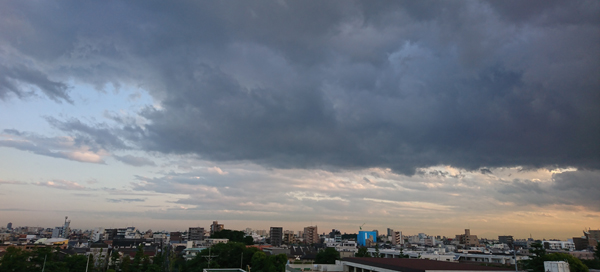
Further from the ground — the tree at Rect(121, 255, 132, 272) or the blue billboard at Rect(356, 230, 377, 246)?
the blue billboard at Rect(356, 230, 377, 246)

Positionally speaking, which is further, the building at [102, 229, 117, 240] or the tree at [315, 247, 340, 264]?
the building at [102, 229, 117, 240]

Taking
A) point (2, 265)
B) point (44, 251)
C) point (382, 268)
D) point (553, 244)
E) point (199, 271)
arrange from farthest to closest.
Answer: point (553, 244) → point (199, 271) → point (44, 251) → point (2, 265) → point (382, 268)

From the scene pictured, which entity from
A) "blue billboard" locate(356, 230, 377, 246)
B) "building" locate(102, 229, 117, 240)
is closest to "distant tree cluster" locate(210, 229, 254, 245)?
"blue billboard" locate(356, 230, 377, 246)

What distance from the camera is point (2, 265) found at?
48719mm

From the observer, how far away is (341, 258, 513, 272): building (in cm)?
4056

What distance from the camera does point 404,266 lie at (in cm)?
4438

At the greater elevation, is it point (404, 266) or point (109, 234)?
point (404, 266)

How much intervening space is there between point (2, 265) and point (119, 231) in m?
153

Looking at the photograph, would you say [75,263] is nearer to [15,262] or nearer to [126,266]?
[126,266]

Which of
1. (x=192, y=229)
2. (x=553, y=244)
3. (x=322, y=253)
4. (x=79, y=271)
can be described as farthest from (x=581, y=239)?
(x=79, y=271)

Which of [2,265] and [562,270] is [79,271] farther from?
[562,270]

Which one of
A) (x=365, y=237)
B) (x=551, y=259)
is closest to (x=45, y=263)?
(x=551, y=259)

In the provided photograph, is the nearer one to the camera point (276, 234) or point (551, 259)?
point (551, 259)

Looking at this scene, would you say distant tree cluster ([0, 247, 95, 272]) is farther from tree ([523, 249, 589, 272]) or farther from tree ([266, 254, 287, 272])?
tree ([523, 249, 589, 272])
